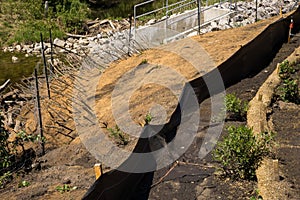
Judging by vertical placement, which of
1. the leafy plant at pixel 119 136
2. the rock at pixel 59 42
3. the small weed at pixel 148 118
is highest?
the small weed at pixel 148 118

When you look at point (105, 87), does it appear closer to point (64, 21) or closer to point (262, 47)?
point (262, 47)

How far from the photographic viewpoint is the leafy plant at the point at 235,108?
8047mm

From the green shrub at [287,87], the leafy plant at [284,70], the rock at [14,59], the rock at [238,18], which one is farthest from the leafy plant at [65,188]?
the rock at [14,59]

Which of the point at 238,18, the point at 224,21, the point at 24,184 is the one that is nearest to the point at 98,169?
the point at 24,184

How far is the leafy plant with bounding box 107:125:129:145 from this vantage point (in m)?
6.96

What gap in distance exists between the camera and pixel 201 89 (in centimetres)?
898

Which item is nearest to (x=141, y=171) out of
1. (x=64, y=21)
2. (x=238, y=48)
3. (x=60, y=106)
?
(x=60, y=106)

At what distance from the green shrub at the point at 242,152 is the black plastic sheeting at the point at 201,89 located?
3.97ft

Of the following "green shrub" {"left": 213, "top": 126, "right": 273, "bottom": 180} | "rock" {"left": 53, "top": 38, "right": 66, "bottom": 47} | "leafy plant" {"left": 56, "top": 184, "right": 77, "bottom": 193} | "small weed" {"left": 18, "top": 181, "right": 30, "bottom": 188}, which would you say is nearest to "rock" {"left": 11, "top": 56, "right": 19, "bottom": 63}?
"rock" {"left": 53, "top": 38, "right": 66, "bottom": 47}

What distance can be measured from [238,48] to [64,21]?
487 inches

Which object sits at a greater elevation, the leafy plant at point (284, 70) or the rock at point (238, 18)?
the leafy plant at point (284, 70)

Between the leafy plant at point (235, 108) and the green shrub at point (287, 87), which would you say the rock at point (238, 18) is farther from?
the leafy plant at point (235, 108)

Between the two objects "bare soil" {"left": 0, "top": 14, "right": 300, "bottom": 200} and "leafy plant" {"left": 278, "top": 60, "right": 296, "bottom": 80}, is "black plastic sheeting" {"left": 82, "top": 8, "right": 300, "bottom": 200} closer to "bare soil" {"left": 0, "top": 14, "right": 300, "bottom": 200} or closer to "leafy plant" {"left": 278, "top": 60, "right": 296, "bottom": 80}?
"bare soil" {"left": 0, "top": 14, "right": 300, "bottom": 200}

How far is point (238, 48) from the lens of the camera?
1049 centimetres
